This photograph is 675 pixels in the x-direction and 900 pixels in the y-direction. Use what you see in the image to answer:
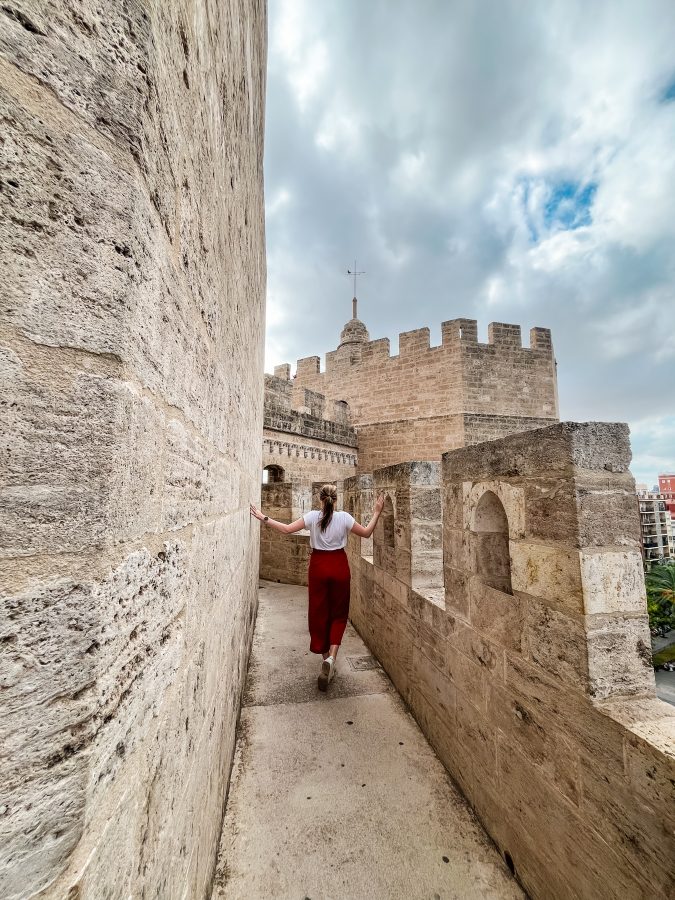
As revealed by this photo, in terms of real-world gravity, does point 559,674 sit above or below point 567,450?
below

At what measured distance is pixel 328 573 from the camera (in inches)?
124

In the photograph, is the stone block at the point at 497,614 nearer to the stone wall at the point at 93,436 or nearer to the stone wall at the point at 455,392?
the stone wall at the point at 93,436

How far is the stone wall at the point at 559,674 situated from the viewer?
44.8 inches

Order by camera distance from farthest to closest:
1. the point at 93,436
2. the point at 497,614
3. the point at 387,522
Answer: the point at 387,522 → the point at 497,614 → the point at 93,436

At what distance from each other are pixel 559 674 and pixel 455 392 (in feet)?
37.9

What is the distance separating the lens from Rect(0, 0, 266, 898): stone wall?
42 centimetres

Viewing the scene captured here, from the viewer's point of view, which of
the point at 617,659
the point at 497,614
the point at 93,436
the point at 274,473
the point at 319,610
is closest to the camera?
the point at 93,436

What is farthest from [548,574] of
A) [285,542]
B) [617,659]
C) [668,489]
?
[668,489]

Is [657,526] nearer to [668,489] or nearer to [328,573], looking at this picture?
[668,489]

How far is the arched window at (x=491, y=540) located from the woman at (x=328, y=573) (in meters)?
1.18

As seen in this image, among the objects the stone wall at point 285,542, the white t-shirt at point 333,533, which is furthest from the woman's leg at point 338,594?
the stone wall at point 285,542

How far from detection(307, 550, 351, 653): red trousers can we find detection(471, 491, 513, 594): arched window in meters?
1.45

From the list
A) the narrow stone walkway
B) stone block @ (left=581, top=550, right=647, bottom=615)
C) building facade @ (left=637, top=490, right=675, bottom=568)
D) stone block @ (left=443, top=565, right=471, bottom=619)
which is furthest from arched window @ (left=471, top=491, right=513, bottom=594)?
building facade @ (left=637, top=490, right=675, bottom=568)

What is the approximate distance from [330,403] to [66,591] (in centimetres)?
1337
